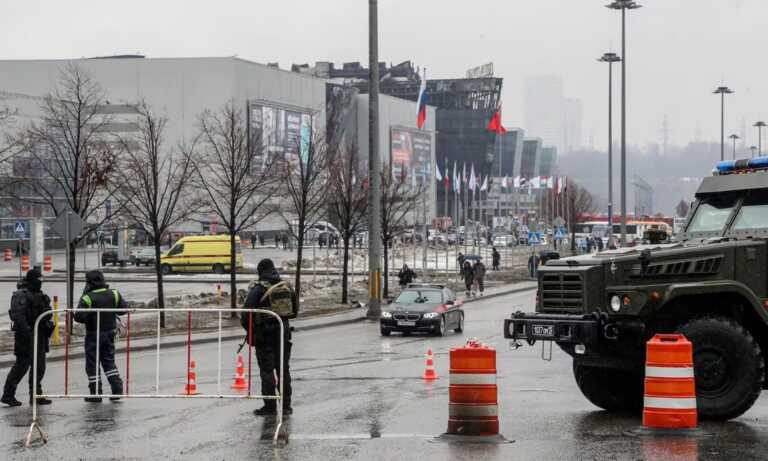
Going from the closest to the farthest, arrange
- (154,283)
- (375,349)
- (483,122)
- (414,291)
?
(375,349), (414,291), (154,283), (483,122)

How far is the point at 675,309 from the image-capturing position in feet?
43.3

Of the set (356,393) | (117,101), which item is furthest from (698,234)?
(117,101)

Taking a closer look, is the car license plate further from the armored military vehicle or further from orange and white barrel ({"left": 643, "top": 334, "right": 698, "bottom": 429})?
orange and white barrel ({"left": 643, "top": 334, "right": 698, "bottom": 429})

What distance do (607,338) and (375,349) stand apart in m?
13.4

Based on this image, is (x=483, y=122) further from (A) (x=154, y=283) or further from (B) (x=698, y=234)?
A: (B) (x=698, y=234)

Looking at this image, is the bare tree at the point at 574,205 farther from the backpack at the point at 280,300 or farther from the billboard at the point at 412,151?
the backpack at the point at 280,300

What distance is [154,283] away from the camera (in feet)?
188

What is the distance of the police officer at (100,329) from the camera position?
15781 millimetres

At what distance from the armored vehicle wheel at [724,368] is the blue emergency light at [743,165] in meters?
2.58

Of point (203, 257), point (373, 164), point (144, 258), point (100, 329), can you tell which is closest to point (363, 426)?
point (100, 329)

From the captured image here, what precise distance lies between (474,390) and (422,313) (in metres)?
19.1

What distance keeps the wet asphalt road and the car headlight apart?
1262 millimetres

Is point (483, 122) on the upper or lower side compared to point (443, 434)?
upper

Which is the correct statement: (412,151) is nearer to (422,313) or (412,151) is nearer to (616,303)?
(422,313)
